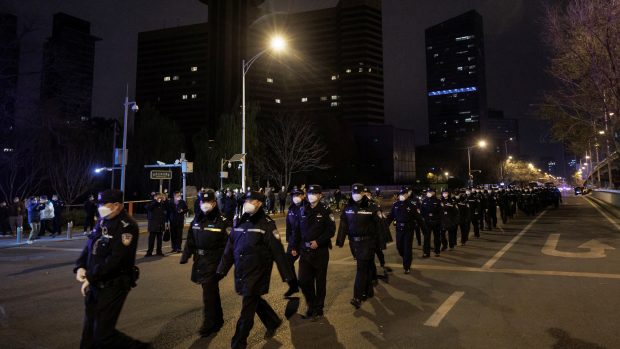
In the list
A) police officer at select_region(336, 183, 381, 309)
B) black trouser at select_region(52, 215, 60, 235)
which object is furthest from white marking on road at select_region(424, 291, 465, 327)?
black trouser at select_region(52, 215, 60, 235)

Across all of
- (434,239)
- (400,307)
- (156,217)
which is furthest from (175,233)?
(400,307)

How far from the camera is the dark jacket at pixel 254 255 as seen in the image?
15.7ft

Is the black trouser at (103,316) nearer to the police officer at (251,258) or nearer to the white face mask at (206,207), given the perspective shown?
the police officer at (251,258)

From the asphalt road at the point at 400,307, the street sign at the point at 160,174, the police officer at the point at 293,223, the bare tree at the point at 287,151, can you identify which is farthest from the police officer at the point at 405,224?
the bare tree at the point at 287,151

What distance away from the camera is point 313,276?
6.22 meters

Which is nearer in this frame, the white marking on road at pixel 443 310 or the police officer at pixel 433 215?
the white marking on road at pixel 443 310

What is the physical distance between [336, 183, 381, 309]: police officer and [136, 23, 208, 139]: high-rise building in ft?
477

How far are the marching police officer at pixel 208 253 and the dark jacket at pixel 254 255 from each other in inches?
18.0

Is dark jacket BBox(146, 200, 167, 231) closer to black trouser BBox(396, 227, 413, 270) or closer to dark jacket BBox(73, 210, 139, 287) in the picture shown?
black trouser BBox(396, 227, 413, 270)

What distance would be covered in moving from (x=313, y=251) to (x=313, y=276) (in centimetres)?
38

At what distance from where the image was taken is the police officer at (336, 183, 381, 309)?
21.8ft

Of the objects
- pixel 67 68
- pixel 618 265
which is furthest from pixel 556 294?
pixel 67 68

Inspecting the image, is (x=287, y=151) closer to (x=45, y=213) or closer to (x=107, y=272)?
(x=45, y=213)

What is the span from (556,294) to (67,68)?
20.0 meters
